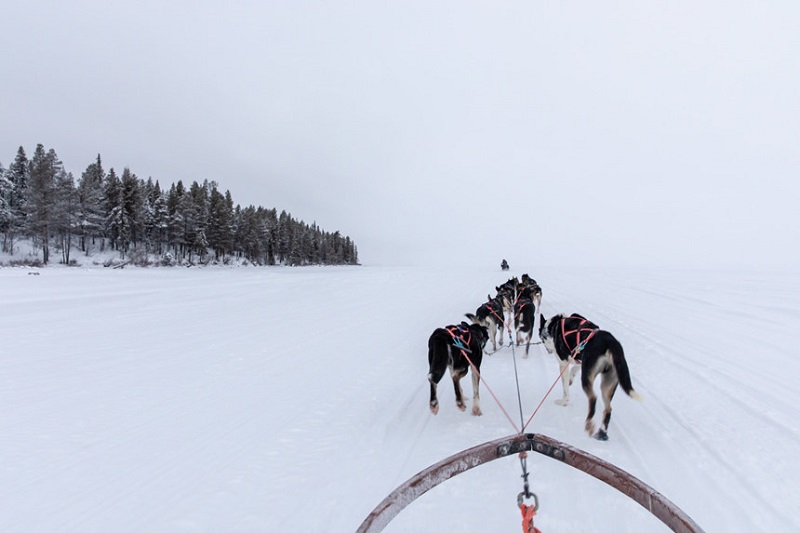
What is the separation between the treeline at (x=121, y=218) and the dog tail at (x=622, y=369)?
54237mm

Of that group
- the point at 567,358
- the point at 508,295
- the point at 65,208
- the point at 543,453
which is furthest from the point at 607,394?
the point at 65,208

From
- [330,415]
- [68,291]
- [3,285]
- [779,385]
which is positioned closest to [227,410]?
[330,415]

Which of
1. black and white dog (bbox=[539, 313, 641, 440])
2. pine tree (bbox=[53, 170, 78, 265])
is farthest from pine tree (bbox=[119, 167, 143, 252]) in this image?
black and white dog (bbox=[539, 313, 641, 440])

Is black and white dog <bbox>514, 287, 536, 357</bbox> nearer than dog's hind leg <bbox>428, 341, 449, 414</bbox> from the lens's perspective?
No

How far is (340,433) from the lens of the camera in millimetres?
3830

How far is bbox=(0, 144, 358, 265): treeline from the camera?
4269 centimetres

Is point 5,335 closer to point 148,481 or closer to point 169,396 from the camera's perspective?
point 169,396

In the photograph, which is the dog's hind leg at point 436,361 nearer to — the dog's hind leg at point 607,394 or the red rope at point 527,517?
the dog's hind leg at point 607,394

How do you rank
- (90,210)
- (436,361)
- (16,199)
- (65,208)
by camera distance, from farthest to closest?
(90,210), (16,199), (65,208), (436,361)

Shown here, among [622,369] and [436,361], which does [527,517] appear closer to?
[622,369]

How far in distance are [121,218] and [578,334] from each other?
65155 mm

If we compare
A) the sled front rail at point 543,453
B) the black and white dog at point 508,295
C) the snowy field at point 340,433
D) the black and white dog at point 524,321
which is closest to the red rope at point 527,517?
the sled front rail at point 543,453

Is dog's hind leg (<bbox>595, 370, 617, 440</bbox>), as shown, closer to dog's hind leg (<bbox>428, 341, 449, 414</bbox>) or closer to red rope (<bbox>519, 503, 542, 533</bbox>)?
dog's hind leg (<bbox>428, 341, 449, 414</bbox>)

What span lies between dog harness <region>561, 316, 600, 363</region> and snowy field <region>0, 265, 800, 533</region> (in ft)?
2.54
